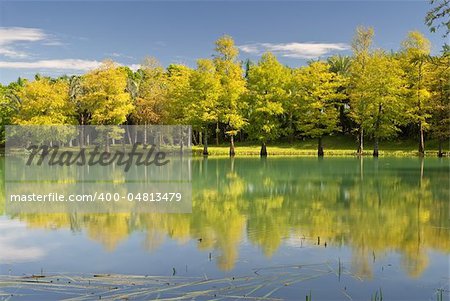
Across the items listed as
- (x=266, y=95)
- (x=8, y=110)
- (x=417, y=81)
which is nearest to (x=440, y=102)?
(x=417, y=81)

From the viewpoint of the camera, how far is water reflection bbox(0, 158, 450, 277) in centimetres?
1044

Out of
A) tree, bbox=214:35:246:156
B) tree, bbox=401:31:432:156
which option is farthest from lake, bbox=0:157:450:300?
tree, bbox=214:35:246:156

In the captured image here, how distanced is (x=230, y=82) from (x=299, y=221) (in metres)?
37.4

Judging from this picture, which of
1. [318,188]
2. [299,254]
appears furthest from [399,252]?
[318,188]

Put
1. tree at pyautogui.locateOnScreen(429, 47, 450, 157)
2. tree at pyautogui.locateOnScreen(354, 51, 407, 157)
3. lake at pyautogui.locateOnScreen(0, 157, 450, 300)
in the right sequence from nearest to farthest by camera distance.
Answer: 1. lake at pyautogui.locateOnScreen(0, 157, 450, 300)
2. tree at pyautogui.locateOnScreen(429, 47, 450, 157)
3. tree at pyautogui.locateOnScreen(354, 51, 407, 157)

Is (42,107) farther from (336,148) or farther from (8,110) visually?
(336,148)

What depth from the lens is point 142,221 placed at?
540 inches

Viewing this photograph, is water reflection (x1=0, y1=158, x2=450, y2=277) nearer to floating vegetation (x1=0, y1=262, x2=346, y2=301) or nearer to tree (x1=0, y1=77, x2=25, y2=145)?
floating vegetation (x1=0, y1=262, x2=346, y2=301)

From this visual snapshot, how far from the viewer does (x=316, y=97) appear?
1923 inches

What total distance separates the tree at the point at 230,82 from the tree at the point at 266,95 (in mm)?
1227

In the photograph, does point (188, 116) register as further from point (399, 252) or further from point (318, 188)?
point (399, 252)

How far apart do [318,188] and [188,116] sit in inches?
1201

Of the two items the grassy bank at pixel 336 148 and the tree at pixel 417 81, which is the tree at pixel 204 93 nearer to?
the grassy bank at pixel 336 148

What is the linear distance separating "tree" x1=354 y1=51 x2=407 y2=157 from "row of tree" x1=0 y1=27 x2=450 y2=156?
0.09 metres
